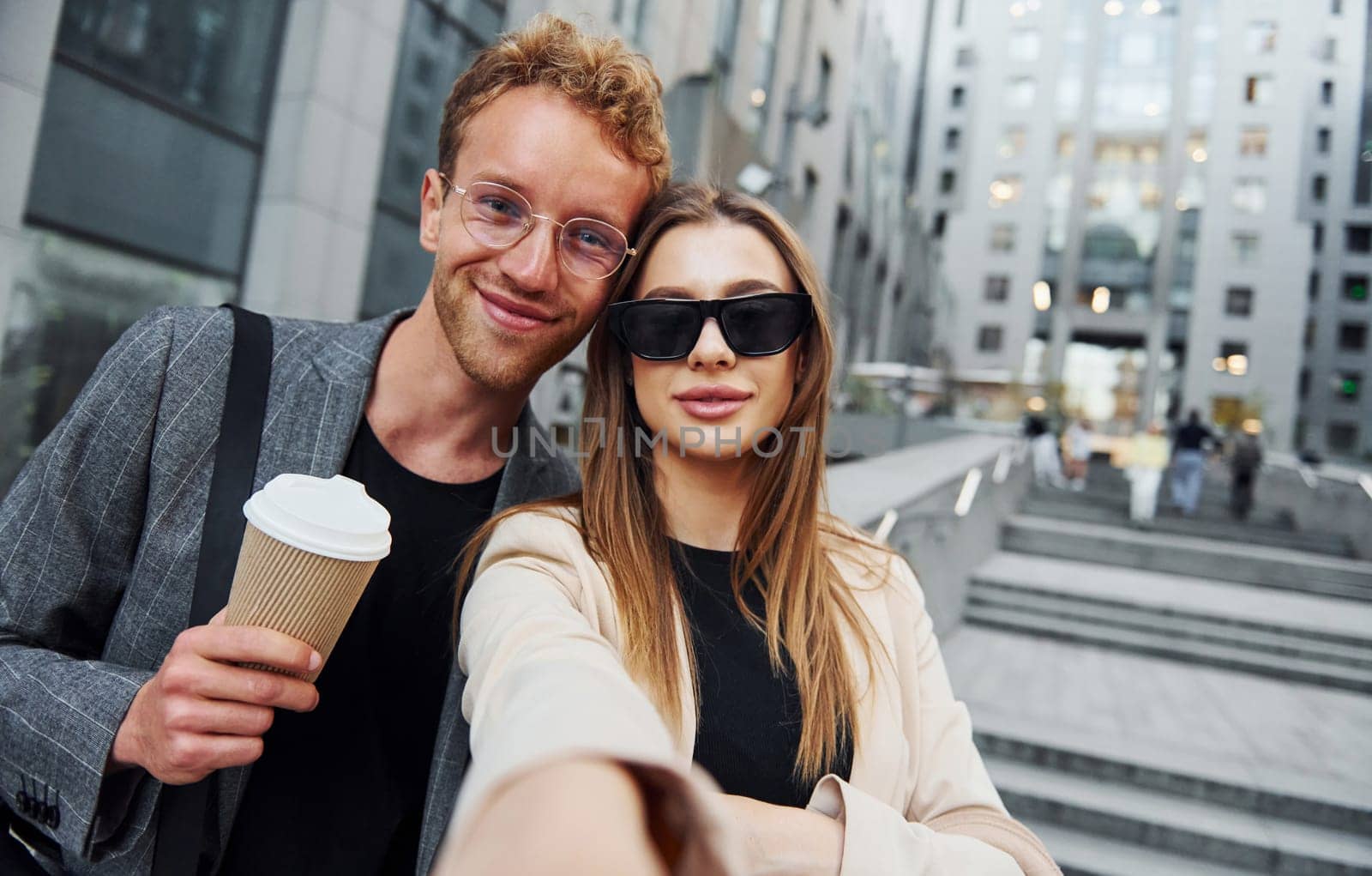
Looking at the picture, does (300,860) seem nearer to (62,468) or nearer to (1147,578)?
(62,468)

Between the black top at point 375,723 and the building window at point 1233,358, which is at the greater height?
the building window at point 1233,358

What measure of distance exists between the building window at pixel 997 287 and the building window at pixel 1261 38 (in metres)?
17.9

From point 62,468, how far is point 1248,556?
12228mm

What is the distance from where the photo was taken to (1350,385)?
171ft

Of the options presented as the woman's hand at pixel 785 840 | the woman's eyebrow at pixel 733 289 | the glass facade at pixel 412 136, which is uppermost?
the glass facade at pixel 412 136

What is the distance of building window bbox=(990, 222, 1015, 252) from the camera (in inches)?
2013

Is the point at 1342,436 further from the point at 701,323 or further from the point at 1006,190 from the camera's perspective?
the point at 701,323

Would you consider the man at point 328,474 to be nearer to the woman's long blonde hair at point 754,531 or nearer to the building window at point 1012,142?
the woman's long blonde hair at point 754,531

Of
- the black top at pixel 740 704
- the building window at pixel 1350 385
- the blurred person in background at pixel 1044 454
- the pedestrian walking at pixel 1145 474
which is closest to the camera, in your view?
the black top at pixel 740 704

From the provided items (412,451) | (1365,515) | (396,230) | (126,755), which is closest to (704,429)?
(412,451)

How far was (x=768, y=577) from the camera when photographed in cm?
179

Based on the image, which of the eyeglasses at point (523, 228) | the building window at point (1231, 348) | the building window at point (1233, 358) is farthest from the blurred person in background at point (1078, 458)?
the building window at point (1231, 348)

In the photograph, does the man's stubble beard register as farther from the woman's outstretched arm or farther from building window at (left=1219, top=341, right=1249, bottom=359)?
building window at (left=1219, top=341, right=1249, bottom=359)

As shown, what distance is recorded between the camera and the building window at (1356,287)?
52.8 meters
